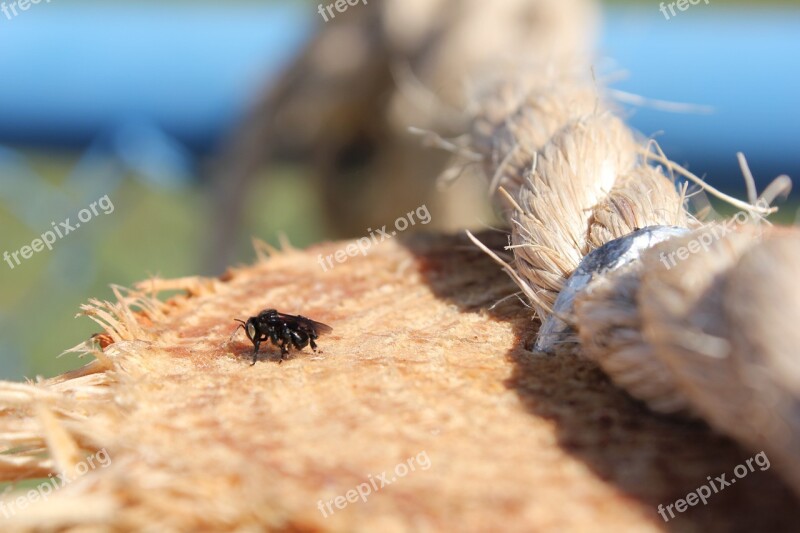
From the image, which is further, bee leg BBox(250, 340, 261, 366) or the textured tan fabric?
bee leg BBox(250, 340, 261, 366)

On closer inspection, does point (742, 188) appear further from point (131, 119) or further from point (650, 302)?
point (650, 302)

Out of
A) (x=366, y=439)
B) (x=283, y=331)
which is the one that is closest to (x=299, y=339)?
(x=283, y=331)

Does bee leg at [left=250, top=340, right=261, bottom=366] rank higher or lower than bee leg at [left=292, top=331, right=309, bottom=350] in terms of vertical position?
higher

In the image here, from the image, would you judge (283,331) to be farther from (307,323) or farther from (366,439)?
(366,439)

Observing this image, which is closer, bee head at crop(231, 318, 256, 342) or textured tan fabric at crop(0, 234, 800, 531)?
textured tan fabric at crop(0, 234, 800, 531)

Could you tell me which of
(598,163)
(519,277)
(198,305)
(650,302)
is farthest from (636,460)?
(198,305)

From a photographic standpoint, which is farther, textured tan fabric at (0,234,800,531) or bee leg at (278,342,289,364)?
bee leg at (278,342,289,364)

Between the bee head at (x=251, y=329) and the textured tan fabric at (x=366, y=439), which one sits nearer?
the textured tan fabric at (x=366, y=439)

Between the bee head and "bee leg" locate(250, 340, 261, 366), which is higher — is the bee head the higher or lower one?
the higher one
